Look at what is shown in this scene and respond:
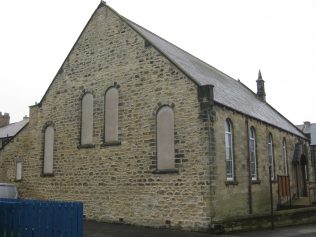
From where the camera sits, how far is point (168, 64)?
18.9m

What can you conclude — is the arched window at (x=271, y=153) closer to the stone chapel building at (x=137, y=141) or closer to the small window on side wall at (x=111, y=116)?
the stone chapel building at (x=137, y=141)

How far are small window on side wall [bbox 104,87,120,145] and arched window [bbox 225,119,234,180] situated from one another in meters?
5.30

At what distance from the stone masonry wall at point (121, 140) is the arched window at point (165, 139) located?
0.94 ft

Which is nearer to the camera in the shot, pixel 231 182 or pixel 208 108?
pixel 208 108

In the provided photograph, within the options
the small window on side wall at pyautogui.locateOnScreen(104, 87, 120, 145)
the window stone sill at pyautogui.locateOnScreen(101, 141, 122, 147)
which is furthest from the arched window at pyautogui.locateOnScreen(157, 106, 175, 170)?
the small window on side wall at pyautogui.locateOnScreen(104, 87, 120, 145)

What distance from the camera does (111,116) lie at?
68.3ft

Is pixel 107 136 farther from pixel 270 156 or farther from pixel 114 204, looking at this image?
pixel 270 156

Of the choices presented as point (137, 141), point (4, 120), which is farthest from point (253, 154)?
point (4, 120)

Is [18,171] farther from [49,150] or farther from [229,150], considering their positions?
[229,150]

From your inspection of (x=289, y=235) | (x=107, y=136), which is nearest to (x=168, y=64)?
(x=107, y=136)

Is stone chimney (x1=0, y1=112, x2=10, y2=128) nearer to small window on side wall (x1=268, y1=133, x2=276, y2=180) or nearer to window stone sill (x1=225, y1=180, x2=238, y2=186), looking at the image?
small window on side wall (x1=268, y1=133, x2=276, y2=180)

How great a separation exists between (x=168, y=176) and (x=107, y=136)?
4415 millimetres

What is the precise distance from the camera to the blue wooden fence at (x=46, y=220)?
1130cm

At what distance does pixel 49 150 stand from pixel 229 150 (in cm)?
1032
